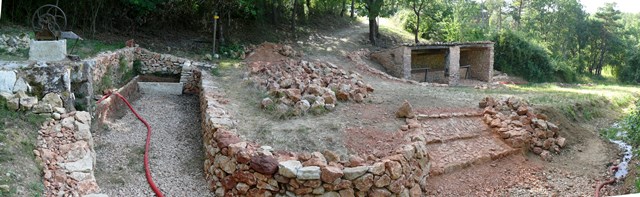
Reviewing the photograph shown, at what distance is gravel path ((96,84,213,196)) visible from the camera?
263 inches

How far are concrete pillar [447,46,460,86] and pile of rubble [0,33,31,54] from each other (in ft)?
43.8

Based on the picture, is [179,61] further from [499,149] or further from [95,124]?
[499,149]

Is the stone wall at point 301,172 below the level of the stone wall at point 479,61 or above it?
below

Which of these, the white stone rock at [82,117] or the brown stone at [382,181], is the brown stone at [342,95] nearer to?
the brown stone at [382,181]

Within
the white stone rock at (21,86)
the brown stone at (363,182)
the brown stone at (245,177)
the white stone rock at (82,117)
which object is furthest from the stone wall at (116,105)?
the brown stone at (363,182)

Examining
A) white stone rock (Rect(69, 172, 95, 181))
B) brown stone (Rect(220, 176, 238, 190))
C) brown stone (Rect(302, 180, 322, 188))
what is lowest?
brown stone (Rect(220, 176, 238, 190))

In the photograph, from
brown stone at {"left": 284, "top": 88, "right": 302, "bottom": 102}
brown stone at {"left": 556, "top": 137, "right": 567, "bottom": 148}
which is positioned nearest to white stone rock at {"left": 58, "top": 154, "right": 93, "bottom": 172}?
brown stone at {"left": 284, "top": 88, "right": 302, "bottom": 102}

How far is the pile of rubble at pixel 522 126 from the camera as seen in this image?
32.0ft

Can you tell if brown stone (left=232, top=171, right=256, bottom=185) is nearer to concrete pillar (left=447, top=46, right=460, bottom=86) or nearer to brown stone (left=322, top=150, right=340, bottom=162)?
brown stone (left=322, top=150, right=340, bottom=162)

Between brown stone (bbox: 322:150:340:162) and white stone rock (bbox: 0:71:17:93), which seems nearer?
brown stone (bbox: 322:150:340:162)

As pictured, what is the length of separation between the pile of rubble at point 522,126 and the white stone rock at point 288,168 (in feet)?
17.7

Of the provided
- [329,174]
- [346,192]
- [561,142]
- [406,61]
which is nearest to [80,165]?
[329,174]

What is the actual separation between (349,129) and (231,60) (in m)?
8.28

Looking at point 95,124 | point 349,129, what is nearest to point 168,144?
point 95,124
